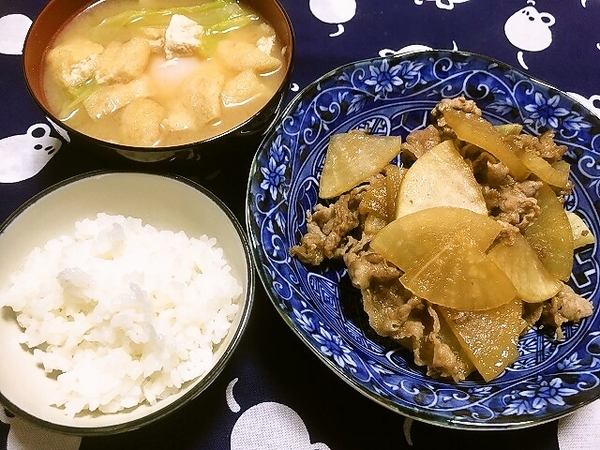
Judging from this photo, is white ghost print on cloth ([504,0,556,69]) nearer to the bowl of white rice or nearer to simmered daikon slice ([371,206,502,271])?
simmered daikon slice ([371,206,502,271])

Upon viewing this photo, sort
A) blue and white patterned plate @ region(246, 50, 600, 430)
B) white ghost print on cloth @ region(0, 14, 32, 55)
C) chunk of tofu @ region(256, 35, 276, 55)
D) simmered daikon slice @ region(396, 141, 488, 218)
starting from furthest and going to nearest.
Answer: white ghost print on cloth @ region(0, 14, 32, 55), chunk of tofu @ region(256, 35, 276, 55), simmered daikon slice @ region(396, 141, 488, 218), blue and white patterned plate @ region(246, 50, 600, 430)

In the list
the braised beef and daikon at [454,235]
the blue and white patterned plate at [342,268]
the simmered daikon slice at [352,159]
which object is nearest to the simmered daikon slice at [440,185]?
the braised beef and daikon at [454,235]

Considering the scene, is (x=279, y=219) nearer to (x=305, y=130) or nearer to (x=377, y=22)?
(x=305, y=130)

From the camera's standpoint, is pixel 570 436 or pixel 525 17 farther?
pixel 525 17

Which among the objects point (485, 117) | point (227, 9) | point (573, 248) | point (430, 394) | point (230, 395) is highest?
point (227, 9)

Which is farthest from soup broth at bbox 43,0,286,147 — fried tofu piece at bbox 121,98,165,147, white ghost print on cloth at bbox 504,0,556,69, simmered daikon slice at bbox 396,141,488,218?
white ghost print on cloth at bbox 504,0,556,69

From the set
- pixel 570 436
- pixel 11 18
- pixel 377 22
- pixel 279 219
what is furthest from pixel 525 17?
pixel 11 18

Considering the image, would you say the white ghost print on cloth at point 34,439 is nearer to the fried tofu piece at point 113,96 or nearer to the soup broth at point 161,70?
the soup broth at point 161,70

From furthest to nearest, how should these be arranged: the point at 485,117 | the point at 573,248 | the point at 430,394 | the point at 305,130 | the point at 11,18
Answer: the point at 11,18
the point at 485,117
the point at 305,130
the point at 573,248
the point at 430,394
